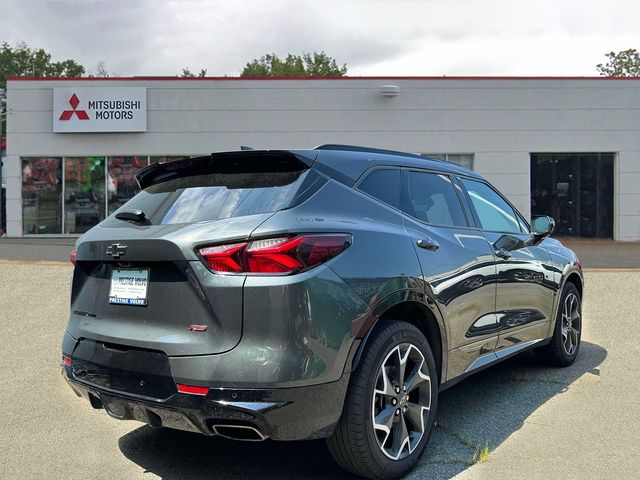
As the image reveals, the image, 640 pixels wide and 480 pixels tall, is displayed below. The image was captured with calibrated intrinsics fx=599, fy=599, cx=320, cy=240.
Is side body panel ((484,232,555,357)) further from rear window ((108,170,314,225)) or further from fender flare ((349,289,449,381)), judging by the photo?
rear window ((108,170,314,225))

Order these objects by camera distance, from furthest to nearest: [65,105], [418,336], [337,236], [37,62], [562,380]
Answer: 1. [37,62]
2. [65,105]
3. [562,380]
4. [418,336]
5. [337,236]

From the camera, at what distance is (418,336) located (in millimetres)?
3352

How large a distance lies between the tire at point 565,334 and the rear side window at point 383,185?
254cm

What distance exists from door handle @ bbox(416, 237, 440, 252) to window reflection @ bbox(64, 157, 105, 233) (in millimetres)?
16901

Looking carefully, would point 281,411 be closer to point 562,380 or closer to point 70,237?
point 562,380

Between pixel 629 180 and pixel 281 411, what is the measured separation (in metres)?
19.4

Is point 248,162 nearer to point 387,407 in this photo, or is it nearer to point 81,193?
point 387,407

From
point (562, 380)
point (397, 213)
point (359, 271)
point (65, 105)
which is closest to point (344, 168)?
point (397, 213)

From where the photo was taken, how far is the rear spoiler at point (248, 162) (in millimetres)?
3189

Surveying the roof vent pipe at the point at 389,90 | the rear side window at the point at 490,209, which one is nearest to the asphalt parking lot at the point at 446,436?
the rear side window at the point at 490,209

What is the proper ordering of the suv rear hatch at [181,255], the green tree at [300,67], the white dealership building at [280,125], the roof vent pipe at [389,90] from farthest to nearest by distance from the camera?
1. the green tree at [300,67]
2. the white dealership building at [280,125]
3. the roof vent pipe at [389,90]
4. the suv rear hatch at [181,255]

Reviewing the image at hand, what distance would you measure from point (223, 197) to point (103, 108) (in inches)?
665

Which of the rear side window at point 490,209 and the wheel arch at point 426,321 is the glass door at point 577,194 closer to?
the rear side window at point 490,209

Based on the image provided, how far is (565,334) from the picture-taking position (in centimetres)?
550
